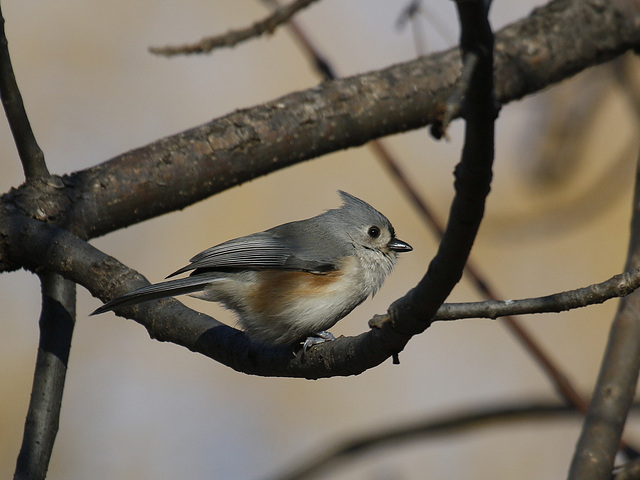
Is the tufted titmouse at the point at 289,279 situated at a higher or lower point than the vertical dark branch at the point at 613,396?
higher

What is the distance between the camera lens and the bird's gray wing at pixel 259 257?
2.68 metres

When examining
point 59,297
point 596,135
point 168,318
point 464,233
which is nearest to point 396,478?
point 168,318

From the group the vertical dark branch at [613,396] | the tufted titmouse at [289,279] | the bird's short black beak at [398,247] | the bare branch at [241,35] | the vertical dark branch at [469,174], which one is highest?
the bare branch at [241,35]

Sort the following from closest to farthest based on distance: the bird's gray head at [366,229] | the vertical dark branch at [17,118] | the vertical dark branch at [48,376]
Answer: the vertical dark branch at [48,376]
the vertical dark branch at [17,118]
the bird's gray head at [366,229]

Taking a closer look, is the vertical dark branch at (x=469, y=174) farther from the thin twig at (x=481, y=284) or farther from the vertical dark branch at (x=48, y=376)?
the vertical dark branch at (x=48, y=376)

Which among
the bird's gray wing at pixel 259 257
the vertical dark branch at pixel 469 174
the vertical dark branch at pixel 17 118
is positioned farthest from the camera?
the bird's gray wing at pixel 259 257

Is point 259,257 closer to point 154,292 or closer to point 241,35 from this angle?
point 154,292

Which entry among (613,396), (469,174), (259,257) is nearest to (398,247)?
(259,257)

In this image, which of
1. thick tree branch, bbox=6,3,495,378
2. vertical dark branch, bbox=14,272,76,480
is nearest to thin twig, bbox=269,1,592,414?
thick tree branch, bbox=6,3,495,378

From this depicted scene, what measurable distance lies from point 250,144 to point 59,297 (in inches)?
34.6

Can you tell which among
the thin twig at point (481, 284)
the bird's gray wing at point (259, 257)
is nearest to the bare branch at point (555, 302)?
the thin twig at point (481, 284)

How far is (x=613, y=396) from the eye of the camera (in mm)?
2338

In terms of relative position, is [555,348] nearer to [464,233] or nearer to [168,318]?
[168,318]

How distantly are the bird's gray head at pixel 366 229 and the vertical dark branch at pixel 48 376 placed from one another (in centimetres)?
125
